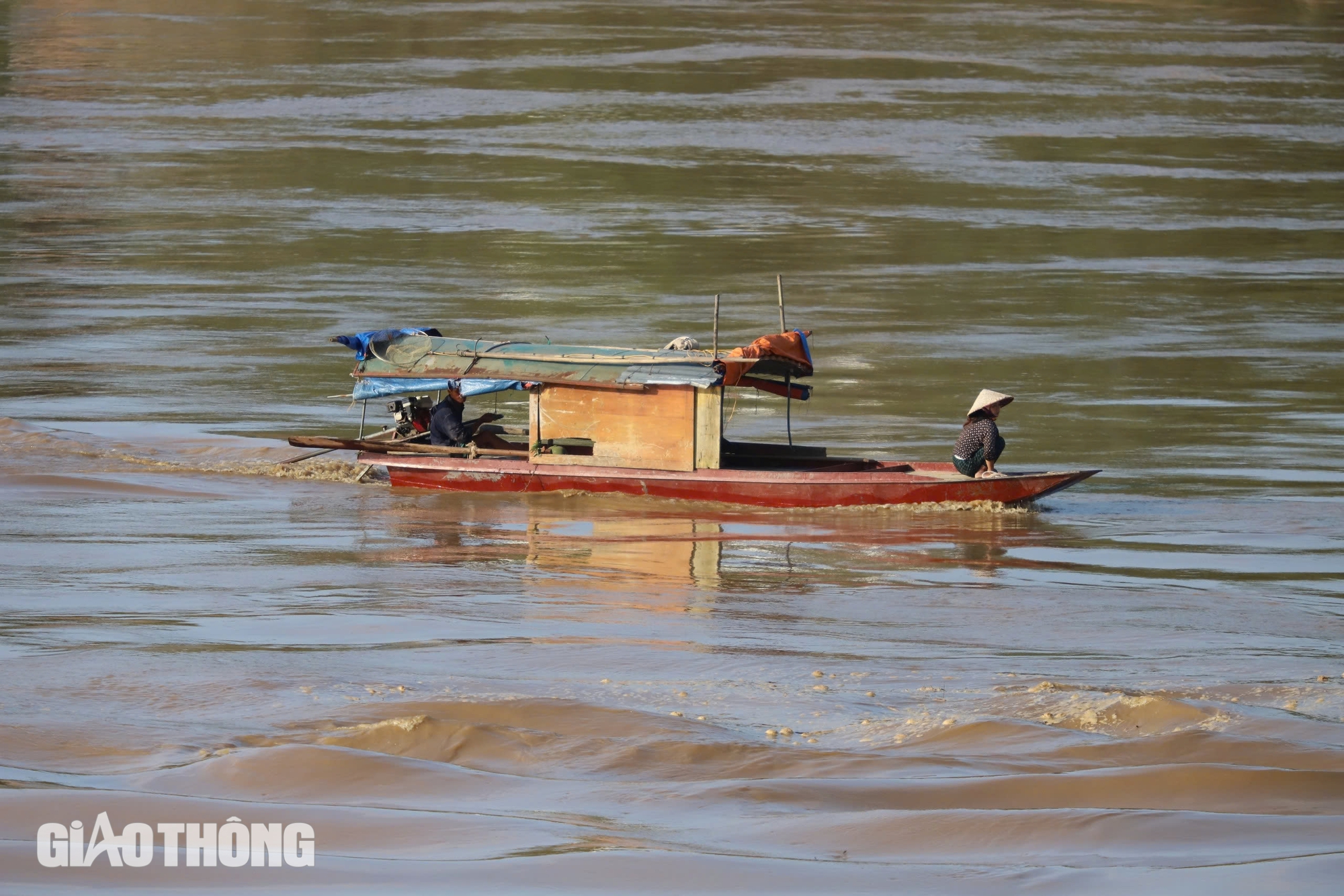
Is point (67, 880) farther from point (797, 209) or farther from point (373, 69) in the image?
point (373, 69)

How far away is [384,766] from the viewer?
26.8 feet

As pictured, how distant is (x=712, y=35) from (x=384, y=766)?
48634mm

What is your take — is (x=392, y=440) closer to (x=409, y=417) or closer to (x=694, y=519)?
(x=409, y=417)

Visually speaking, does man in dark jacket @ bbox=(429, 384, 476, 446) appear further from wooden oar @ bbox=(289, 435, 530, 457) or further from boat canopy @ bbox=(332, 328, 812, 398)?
boat canopy @ bbox=(332, 328, 812, 398)

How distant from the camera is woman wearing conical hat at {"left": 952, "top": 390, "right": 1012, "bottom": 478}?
49.3 ft

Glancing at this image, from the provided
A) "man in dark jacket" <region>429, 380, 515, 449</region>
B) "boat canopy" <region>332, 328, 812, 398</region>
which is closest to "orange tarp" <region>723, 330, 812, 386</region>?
"boat canopy" <region>332, 328, 812, 398</region>

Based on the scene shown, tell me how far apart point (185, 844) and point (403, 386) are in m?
9.96

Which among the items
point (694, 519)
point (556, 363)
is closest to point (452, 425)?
point (556, 363)

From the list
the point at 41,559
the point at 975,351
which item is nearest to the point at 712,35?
the point at 975,351

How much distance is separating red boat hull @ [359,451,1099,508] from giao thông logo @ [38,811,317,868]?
27.7 feet

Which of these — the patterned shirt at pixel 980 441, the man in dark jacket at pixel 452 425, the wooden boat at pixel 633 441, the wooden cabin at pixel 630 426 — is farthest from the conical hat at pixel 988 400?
the man in dark jacket at pixel 452 425

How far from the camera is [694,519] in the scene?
50.5 feet

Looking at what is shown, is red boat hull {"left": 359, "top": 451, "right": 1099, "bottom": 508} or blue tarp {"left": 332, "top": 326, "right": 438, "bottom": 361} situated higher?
blue tarp {"left": 332, "top": 326, "right": 438, "bottom": 361}

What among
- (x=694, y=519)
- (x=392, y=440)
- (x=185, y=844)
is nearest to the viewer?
(x=185, y=844)
